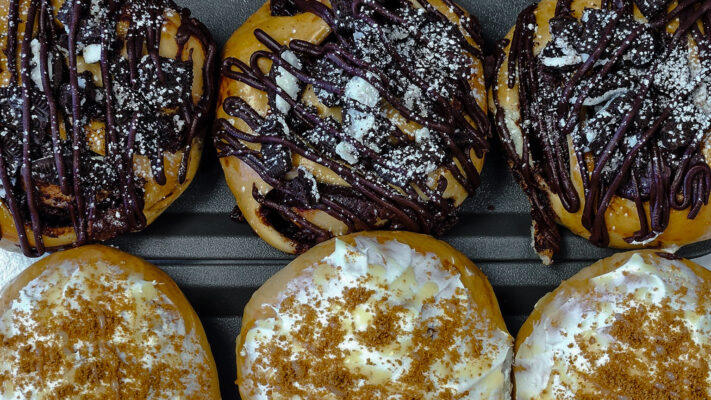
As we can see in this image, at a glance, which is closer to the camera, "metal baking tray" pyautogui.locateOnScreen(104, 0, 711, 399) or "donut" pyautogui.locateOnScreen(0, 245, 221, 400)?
"donut" pyautogui.locateOnScreen(0, 245, 221, 400)

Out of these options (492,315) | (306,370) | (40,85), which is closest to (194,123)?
(40,85)

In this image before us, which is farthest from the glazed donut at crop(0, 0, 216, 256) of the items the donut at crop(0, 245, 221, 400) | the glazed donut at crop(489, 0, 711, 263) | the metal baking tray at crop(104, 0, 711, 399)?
the glazed donut at crop(489, 0, 711, 263)

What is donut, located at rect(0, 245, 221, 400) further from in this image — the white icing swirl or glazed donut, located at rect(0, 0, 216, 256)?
glazed donut, located at rect(0, 0, 216, 256)

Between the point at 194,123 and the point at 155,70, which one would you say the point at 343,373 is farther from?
the point at 155,70

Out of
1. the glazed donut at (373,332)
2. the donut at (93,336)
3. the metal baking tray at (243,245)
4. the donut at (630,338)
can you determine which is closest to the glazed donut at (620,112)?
the donut at (630,338)

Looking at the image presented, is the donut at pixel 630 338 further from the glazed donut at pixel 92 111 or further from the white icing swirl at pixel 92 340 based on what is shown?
the glazed donut at pixel 92 111
